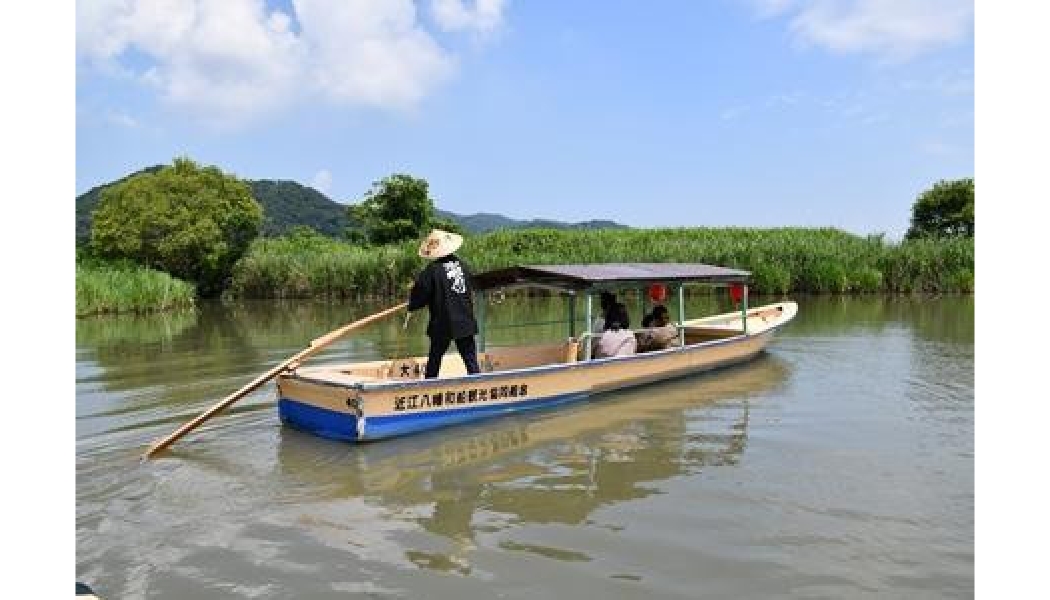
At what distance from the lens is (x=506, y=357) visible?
34.6ft

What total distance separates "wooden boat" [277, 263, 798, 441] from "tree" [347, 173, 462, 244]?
92.6 ft

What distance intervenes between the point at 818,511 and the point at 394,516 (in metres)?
2.74

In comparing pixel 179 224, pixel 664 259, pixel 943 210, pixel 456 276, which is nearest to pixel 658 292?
pixel 456 276

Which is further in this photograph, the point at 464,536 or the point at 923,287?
the point at 923,287

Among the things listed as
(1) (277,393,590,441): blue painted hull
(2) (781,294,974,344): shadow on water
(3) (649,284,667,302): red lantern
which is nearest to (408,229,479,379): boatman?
(1) (277,393,590,441): blue painted hull

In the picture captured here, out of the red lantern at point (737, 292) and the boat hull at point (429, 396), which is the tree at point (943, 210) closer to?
the red lantern at point (737, 292)

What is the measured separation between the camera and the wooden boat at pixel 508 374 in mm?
7676

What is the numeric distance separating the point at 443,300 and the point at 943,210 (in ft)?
134

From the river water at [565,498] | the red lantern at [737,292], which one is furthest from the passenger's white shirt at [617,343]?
the red lantern at [737,292]

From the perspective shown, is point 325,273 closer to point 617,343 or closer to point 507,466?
point 617,343

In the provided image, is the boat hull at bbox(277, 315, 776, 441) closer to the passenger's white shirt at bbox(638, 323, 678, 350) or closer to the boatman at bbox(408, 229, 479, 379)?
the boatman at bbox(408, 229, 479, 379)

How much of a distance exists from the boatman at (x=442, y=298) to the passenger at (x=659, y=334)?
352cm

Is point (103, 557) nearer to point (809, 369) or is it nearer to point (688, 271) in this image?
point (688, 271)
